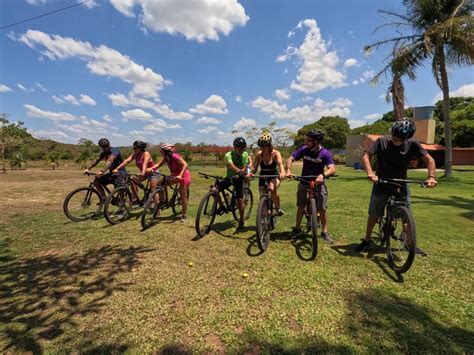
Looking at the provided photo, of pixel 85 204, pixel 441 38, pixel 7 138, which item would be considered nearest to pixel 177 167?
pixel 85 204

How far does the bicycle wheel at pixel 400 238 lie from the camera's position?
3.83 metres

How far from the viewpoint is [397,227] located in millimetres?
4359

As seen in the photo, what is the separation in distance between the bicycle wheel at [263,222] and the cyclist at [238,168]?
0.86 m

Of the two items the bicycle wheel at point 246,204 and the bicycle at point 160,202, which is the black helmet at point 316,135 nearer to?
the bicycle wheel at point 246,204

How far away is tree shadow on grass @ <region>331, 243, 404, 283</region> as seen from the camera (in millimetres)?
3933

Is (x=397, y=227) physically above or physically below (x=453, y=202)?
above

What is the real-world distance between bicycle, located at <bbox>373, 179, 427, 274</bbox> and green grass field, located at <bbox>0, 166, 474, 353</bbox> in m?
0.18

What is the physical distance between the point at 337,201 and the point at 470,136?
145 ft

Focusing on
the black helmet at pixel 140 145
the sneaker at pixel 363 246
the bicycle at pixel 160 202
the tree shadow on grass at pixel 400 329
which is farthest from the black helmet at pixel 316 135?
the black helmet at pixel 140 145

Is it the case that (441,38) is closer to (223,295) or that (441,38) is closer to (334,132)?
(223,295)

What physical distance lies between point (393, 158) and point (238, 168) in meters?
2.81

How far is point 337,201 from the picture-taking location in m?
9.61

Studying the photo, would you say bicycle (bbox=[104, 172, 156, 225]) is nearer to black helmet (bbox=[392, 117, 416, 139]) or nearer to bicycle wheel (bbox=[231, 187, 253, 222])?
bicycle wheel (bbox=[231, 187, 253, 222])

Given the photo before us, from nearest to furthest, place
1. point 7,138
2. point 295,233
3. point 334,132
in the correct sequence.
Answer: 1. point 295,233
2. point 7,138
3. point 334,132
